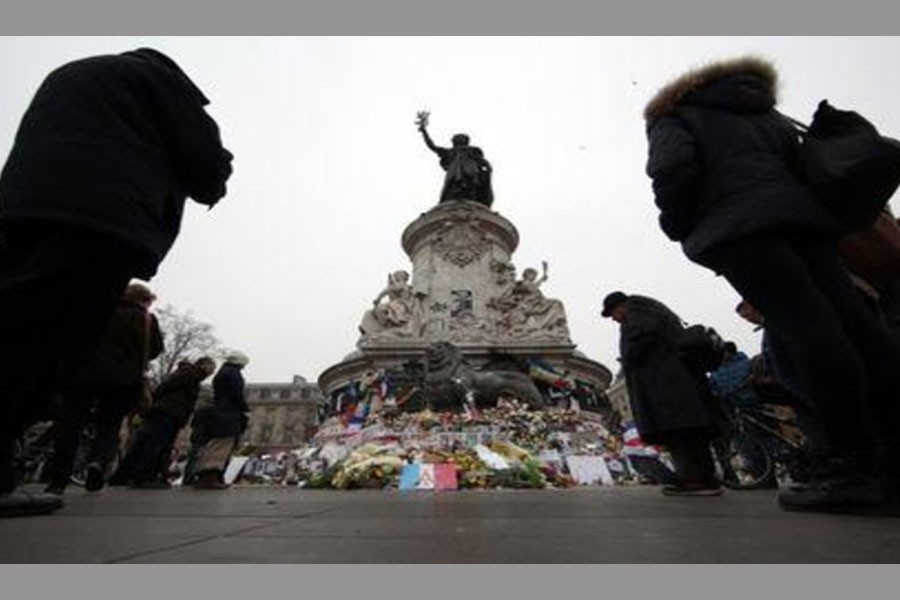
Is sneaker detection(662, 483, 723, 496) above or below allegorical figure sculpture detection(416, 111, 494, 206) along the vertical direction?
below

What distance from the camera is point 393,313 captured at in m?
18.7

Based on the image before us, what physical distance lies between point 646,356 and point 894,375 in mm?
2231

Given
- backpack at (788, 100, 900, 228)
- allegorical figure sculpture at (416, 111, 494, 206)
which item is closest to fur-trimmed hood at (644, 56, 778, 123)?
backpack at (788, 100, 900, 228)

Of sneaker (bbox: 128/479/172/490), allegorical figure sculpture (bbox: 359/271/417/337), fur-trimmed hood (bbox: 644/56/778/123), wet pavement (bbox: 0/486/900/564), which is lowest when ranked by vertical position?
wet pavement (bbox: 0/486/900/564)

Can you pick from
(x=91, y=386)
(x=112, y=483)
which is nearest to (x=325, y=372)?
(x=112, y=483)

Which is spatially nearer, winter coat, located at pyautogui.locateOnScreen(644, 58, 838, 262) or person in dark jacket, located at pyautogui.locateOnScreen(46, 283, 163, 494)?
winter coat, located at pyautogui.locateOnScreen(644, 58, 838, 262)

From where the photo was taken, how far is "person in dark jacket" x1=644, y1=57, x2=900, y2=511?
8.65 ft

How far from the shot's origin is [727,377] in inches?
259

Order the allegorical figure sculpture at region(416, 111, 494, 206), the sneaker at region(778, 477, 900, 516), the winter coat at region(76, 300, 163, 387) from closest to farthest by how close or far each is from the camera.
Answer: the sneaker at region(778, 477, 900, 516) < the winter coat at region(76, 300, 163, 387) < the allegorical figure sculpture at region(416, 111, 494, 206)

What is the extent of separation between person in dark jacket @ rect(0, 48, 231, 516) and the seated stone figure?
34.3ft

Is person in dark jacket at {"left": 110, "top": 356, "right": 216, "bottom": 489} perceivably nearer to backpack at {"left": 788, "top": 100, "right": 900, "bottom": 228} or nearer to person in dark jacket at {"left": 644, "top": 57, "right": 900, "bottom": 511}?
person in dark jacket at {"left": 644, "top": 57, "right": 900, "bottom": 511}

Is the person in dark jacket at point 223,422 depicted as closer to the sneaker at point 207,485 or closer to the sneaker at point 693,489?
the sneaker at point 207,485

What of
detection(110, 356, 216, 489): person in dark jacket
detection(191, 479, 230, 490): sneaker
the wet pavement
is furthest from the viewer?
detection(110, 356, 216, 489): person in dark jacket

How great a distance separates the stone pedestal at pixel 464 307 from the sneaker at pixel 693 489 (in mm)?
12031
